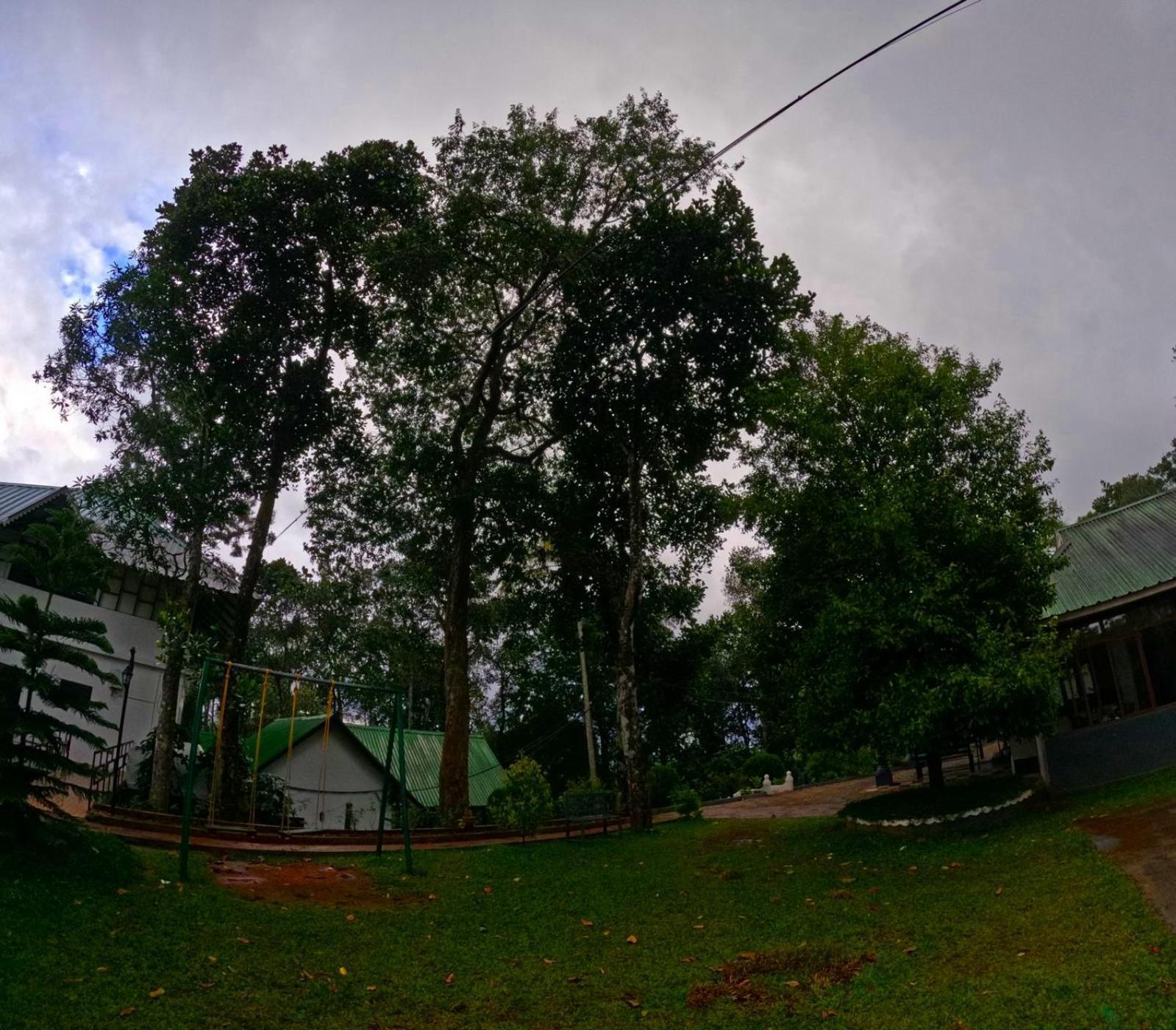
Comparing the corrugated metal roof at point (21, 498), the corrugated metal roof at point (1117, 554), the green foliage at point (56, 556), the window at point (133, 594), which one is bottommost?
the green foliage at point (56, 556)

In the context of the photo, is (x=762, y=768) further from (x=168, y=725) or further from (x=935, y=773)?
(x=168, y=725)

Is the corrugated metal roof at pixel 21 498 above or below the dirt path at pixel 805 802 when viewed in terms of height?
above

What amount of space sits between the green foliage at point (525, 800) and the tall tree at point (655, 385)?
2819 millimetres

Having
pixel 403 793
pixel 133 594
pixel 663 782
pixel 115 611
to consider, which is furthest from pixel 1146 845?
pixel 133 594

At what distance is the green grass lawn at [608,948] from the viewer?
21.1ft

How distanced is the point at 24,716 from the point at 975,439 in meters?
14.9

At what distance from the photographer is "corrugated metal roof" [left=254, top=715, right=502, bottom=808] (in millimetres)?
25891

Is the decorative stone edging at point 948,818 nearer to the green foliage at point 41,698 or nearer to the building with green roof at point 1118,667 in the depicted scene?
the building with green roof at point 1118,667

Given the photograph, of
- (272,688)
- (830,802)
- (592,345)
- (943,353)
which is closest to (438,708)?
(272,688)

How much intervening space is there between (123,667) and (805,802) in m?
18.6

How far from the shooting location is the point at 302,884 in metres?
11.0

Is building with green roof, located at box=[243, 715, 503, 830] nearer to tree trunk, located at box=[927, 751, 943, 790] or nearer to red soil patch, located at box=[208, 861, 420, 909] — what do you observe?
red soil patch, located at box=[208, 861, 420, 909]

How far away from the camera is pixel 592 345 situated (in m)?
21.0

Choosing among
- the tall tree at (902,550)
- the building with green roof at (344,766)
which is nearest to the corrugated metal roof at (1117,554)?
the tall tree at (902,550)
